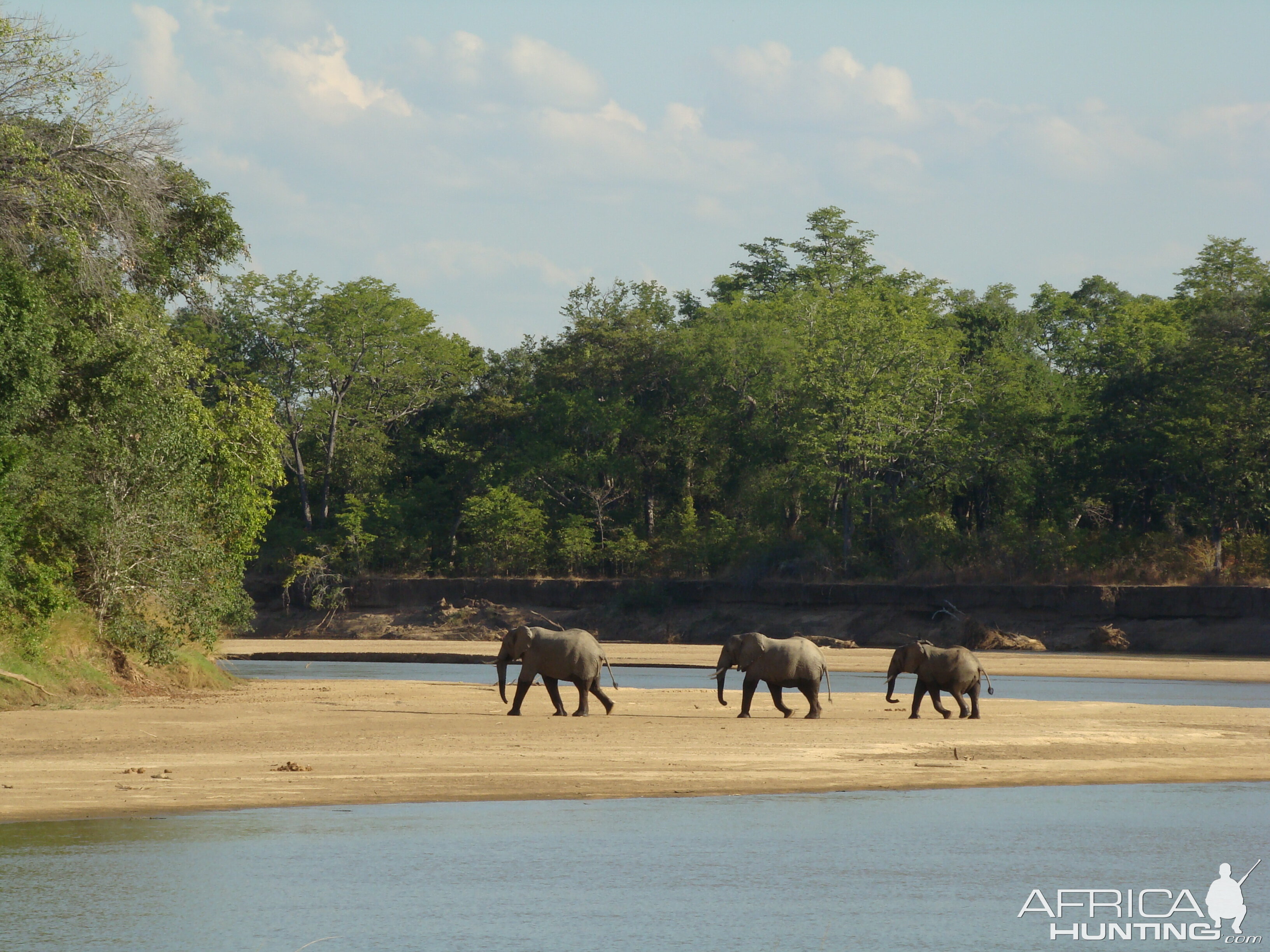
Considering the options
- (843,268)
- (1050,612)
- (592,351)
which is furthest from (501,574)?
(843,268)

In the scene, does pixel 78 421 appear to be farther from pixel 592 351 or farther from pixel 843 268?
pixel 843 268

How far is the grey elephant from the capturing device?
22781 mm

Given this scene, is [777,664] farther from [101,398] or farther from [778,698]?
[101,398]

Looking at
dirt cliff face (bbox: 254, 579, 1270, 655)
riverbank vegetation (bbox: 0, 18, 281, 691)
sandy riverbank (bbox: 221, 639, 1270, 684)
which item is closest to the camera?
riverbank vegetation (bbox: 0, 18, 281, 691)

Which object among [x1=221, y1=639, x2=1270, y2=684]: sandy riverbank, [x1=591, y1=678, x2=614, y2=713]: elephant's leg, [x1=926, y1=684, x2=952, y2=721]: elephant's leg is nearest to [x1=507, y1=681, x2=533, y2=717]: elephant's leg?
[x1=591, y1=678, x2=614, y2=713]: elephant's leg

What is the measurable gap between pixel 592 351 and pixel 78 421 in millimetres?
49146

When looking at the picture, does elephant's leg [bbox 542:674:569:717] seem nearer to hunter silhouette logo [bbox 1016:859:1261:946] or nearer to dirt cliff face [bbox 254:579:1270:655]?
hunter silhouette logo [bbox 1016:859:1261:946]

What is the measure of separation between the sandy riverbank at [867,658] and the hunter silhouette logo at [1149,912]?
26273mm

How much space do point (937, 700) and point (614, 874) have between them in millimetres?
13266

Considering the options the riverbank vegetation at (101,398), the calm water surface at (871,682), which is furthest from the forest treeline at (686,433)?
the calm water surface at (871,682)

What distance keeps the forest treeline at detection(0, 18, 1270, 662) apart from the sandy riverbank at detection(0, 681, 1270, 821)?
5547mm

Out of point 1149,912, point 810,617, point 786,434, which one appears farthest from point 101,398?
point 786,434

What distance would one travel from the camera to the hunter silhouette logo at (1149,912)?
1017cm

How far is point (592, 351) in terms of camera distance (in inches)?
2800
